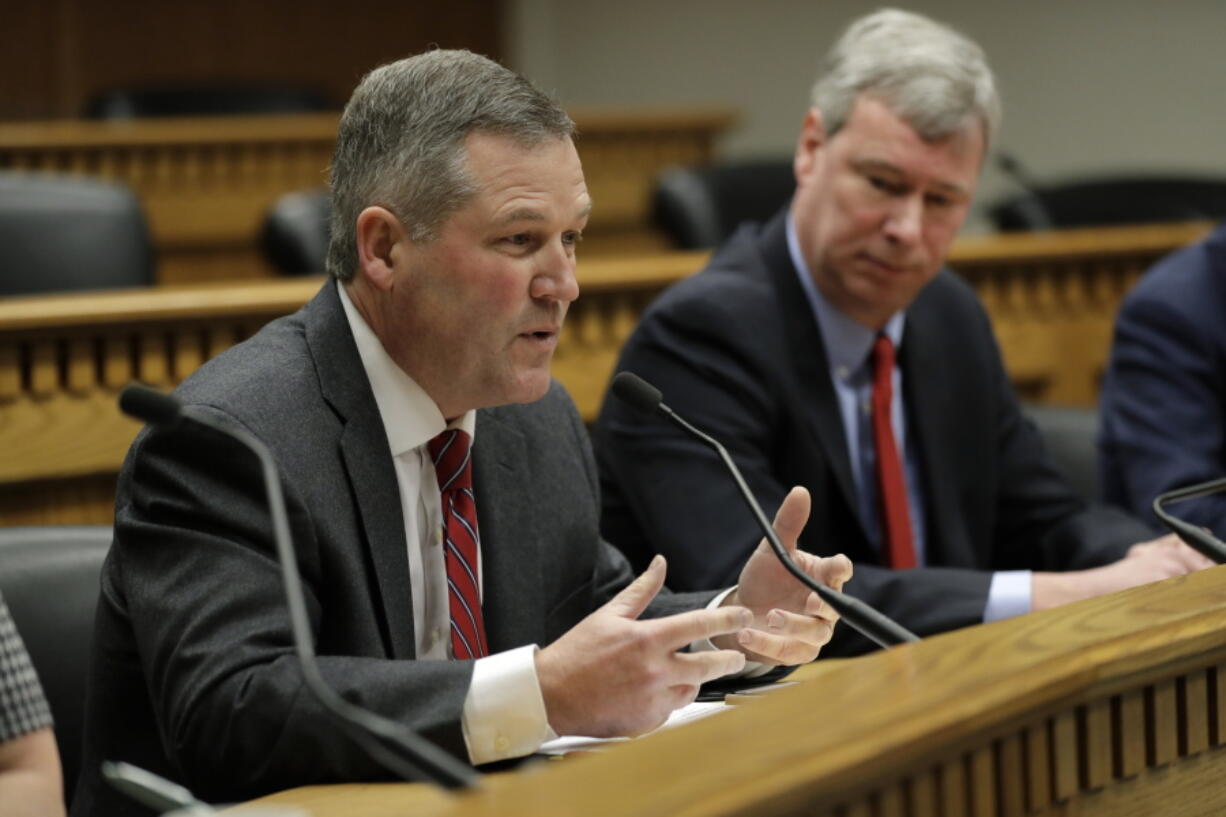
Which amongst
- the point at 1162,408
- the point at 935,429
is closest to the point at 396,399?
the point at 935,429

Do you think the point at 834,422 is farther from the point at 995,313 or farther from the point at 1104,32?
the point at 1104,32

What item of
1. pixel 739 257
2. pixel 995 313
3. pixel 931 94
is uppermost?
pixel 931 94

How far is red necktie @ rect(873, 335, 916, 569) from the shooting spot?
8.07 ft

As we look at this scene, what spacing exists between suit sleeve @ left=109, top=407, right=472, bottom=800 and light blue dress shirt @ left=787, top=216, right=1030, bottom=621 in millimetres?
1099

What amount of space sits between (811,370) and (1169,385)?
734 mm

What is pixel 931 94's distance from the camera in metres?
2.45

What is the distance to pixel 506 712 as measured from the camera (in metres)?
1.46

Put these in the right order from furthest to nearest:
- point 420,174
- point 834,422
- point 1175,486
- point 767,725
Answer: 1. point 1175,486
2. point 834,422
3. point 420,174
4. point 767,725

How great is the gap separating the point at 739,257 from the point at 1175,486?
0.81 m

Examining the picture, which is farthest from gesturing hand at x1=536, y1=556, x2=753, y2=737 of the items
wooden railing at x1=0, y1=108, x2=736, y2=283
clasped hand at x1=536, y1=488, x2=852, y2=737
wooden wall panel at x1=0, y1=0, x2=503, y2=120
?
wooden wall panel at x1=0, y1=0, x2=503, y2=120

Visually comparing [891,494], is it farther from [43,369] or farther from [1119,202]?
[1119,202]

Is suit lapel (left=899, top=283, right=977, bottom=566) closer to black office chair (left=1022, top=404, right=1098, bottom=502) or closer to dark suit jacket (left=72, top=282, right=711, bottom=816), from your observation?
black office chair (left=1022, top=404, right=1098, bottom=502)

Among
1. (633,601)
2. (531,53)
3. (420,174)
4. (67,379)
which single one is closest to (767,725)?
(633,601)

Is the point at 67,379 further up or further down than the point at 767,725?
further down
